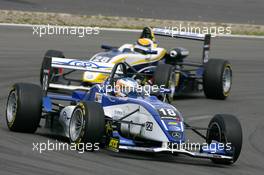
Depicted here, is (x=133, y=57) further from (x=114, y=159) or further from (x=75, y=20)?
(x=75, y=20)

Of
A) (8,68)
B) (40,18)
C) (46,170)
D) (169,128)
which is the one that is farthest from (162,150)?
(40,18)

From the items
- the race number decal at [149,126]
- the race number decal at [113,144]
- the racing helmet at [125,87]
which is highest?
the racing helmet at [125,87]

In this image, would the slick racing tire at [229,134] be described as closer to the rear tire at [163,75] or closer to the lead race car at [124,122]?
the lead race car at [124,122]

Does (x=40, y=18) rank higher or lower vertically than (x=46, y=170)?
higher

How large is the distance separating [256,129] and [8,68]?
822 centimetres

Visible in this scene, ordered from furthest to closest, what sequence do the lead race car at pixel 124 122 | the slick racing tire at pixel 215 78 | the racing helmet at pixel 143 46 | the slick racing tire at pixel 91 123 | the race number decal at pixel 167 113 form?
the racing helmet at pixel 143 46 → the slick racing tire at pixel 215 78 → the race number decal at pixel 167 113 → the lead race car at pixel 124 122 → the slick racing tire at pixel 91 123

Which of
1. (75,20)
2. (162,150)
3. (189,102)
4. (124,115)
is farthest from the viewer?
(75,20)

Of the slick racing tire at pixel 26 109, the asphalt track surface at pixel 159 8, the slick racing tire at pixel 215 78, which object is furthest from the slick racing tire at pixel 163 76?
the asphalt track surface at pixel 159 8

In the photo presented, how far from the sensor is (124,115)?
42.1 feet

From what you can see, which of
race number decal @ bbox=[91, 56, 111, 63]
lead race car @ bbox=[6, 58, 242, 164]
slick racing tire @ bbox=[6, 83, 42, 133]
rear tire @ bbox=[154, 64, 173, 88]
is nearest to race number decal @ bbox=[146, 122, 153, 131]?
lead race car @ bbox=[6, 58, 242, 164]

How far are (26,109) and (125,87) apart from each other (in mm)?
1469

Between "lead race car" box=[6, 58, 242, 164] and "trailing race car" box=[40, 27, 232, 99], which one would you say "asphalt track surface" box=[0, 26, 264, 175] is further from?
"trailing race car" box=[40, 27, 232, 99]

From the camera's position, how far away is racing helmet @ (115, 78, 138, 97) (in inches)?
520

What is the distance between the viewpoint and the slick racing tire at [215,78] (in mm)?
19734
